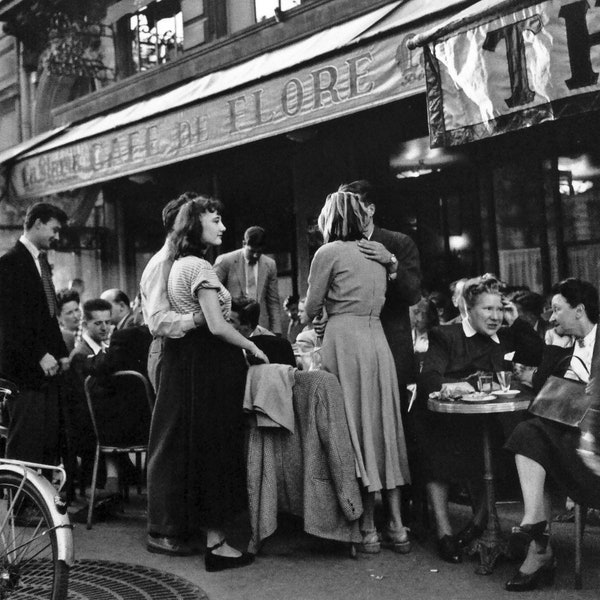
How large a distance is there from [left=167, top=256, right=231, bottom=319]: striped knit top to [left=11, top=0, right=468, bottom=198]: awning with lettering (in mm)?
2896

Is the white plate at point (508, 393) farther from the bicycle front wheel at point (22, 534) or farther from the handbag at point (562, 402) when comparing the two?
the bicycle front wheel at point (22, 534)

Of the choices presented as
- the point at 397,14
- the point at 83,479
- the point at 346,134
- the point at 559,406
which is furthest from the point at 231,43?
the point at 559,406

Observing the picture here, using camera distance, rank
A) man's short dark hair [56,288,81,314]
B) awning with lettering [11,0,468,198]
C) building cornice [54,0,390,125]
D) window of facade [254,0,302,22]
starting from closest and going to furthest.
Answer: awning with lettering [11,0,468,198] → man's short dark hair [56,288,81,314] → building cornice [54,0,390,125] → window of facade [254,0,302,22]

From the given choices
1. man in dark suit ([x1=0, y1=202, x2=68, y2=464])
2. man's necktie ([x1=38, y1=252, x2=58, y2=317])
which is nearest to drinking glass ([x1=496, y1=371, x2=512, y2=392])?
man in dark suit ([x1=0, y1=202, x2=68, y2=464])

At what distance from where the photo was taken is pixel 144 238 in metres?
14.4

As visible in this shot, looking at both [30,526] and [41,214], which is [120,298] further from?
[30,526]

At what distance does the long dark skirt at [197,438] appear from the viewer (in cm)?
473

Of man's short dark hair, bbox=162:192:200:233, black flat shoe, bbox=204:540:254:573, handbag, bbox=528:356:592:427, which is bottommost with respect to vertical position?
black flat shoe, bbox=204:540:254:573

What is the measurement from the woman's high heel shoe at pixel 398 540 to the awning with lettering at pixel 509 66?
313 centimetres

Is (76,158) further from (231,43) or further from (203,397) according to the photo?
(203,397)

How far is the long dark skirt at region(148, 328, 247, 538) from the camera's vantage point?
15.5 feet

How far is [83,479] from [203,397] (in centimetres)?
235

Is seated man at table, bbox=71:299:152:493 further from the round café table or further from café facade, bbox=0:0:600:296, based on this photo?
café facade, bbox=0:0:600:296

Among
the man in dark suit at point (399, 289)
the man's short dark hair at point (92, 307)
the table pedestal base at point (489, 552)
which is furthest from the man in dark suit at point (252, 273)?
the table pedestal base at point (489, 552)
